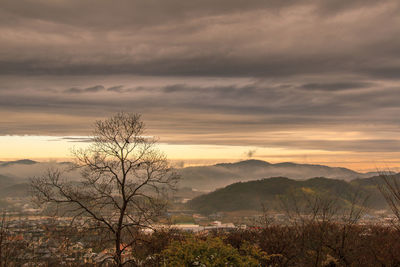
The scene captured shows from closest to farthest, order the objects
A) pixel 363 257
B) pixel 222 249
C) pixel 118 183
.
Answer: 1. pixel 222 249
2. pixel 363 257
3. pixel 118 183

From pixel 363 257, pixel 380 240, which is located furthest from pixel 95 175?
pixel 380 240

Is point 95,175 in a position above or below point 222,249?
above

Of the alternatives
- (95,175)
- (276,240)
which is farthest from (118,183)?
(276,240)

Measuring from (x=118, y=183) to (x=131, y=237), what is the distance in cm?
325

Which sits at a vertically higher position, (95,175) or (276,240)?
(95,175)

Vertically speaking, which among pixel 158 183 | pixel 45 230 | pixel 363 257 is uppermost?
pixel 158 183

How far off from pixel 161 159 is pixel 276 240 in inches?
311

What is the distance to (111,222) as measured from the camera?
2122cm

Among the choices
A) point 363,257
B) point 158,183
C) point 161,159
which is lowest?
point 363,257

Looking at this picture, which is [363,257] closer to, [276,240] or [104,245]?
[276,240]

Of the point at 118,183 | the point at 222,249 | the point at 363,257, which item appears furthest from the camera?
the point at 118,183

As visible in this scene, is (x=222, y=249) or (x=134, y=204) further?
(x=134, y=204)

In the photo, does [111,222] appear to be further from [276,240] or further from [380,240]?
[380,240]

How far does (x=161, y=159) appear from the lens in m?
22.2
